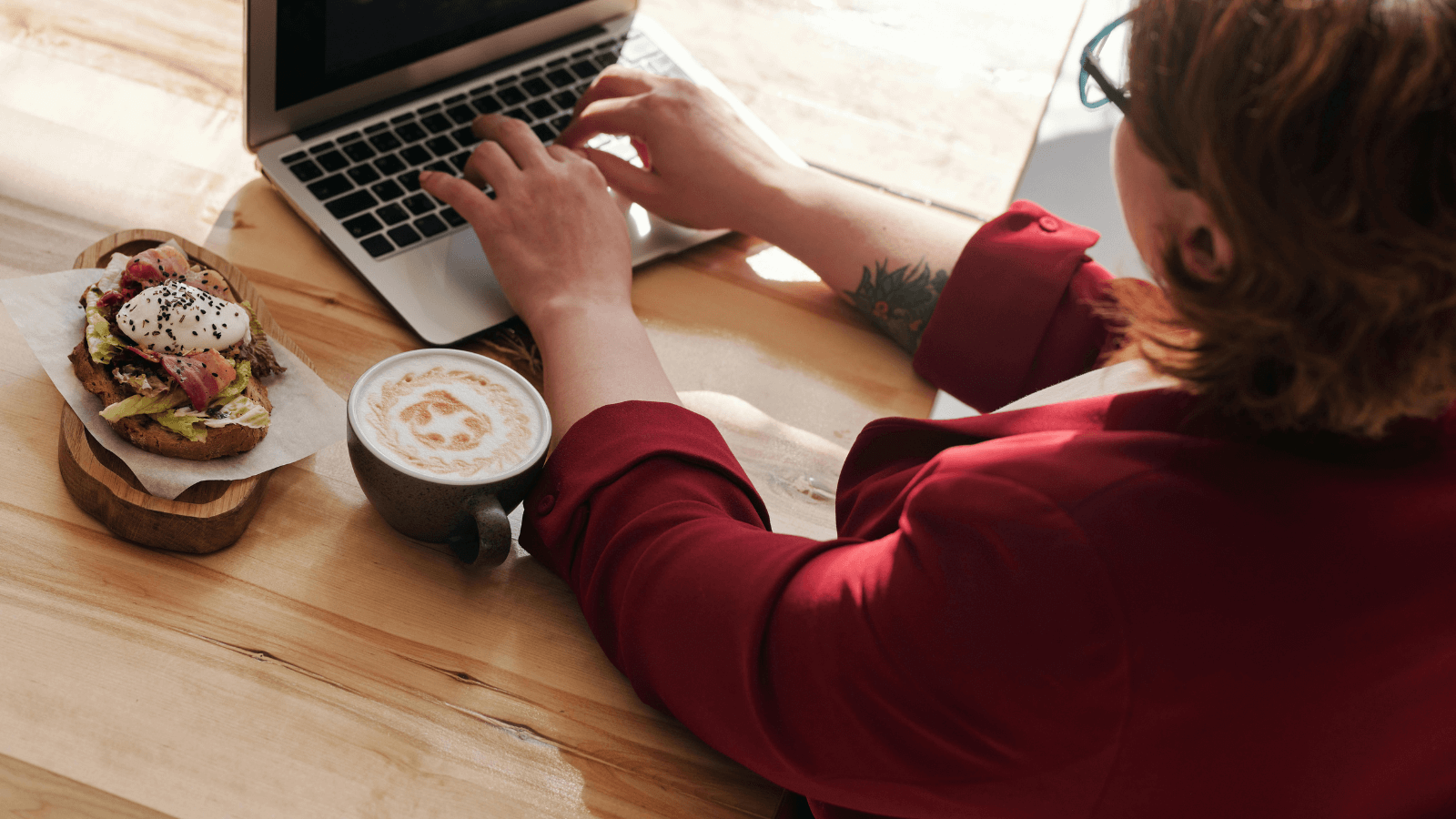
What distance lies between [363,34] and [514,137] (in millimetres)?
166

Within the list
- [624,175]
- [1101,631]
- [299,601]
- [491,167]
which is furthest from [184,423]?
[1101,631]

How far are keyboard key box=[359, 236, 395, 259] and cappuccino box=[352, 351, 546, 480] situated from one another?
22 centimetres

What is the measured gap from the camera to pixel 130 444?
708mm

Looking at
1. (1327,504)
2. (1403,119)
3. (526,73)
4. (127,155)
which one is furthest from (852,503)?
(127,155)

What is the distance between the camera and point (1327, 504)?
50 cm

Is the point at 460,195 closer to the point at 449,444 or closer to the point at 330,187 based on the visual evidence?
the point at 330,187

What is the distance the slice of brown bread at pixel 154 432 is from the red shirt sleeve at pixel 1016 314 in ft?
1.95

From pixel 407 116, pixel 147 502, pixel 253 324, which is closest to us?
pixel 147 502

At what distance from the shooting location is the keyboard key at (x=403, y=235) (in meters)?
0.94

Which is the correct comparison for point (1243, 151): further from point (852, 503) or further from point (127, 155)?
point (127, 155)

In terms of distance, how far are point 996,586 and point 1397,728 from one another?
23cm

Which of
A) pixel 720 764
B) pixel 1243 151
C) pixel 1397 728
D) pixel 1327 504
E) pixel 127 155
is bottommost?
pixel 720 764

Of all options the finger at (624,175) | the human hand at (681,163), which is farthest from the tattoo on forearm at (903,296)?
the finger at (624,175)

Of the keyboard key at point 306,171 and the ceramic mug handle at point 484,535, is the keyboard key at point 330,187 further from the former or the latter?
the ceramic mug handle at point 484,535
